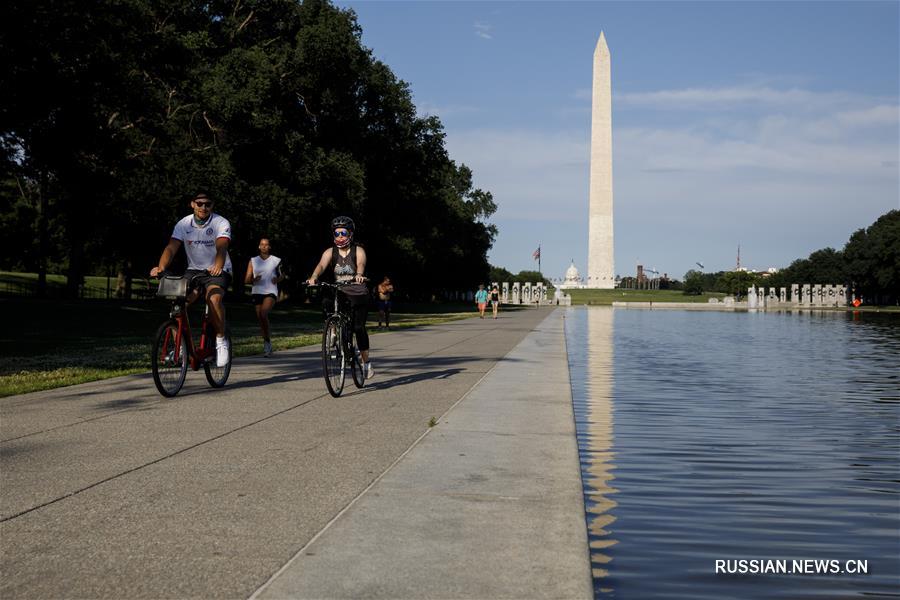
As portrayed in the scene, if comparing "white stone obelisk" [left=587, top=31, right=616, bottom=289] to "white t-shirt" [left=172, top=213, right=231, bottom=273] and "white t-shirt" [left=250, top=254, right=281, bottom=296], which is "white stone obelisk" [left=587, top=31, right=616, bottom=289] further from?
"white t-shirt" [left=172, top=213, right=231, bottom=273]

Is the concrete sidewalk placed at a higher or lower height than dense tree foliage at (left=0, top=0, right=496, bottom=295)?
lower

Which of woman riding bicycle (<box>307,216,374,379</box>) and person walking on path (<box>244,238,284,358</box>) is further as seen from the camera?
person walking on path (<box>244,238,284,358</box>)

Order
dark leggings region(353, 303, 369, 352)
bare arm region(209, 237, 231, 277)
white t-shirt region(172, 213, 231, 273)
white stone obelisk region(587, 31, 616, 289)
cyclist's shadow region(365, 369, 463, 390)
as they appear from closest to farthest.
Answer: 1. bare arm region(209, 237, 231, 277)
2. white t-shirt region(172, 213, 231, 273)
3. dark leggings region(353, 303, 369, 352)
4. cyclist's shadow region(365, 369, 463, 390)
5. white stone obelisk region(587, 31, 616, 289)

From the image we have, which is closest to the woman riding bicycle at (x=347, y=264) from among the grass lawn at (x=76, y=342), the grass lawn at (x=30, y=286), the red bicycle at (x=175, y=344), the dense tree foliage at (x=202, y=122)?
the red bicycle at (x=175, y=344)

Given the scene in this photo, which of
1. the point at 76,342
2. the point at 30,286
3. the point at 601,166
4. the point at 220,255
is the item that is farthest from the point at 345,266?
the point at 601,166

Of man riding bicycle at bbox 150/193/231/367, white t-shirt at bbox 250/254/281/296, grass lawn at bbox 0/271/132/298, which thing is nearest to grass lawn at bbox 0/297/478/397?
white t-shirt at bbox 250/254/281/296

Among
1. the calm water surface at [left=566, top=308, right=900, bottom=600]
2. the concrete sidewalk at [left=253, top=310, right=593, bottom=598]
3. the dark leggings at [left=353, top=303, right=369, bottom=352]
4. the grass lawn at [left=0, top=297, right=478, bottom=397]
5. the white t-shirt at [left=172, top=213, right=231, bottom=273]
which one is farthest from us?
the grass lawn at [left=0, top=297, right=478, bottom=397]

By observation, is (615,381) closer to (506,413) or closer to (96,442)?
(506,413)

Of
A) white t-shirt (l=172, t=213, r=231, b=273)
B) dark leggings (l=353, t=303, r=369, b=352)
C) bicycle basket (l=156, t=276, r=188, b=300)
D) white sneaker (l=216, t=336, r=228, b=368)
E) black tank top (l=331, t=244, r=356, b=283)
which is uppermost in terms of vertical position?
white t-shirt (l=172, t=213, r=231, b=273)

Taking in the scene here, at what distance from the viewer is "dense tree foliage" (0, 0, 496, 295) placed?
28672 millimetres

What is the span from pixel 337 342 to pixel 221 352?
1351 mm

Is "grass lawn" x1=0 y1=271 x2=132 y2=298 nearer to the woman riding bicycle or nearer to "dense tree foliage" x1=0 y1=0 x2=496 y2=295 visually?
"dense tree foliage" x1=0 y1=0 x2=496 y2=295

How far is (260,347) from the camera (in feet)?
62.8

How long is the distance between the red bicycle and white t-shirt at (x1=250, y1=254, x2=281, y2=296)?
18.1 ft
